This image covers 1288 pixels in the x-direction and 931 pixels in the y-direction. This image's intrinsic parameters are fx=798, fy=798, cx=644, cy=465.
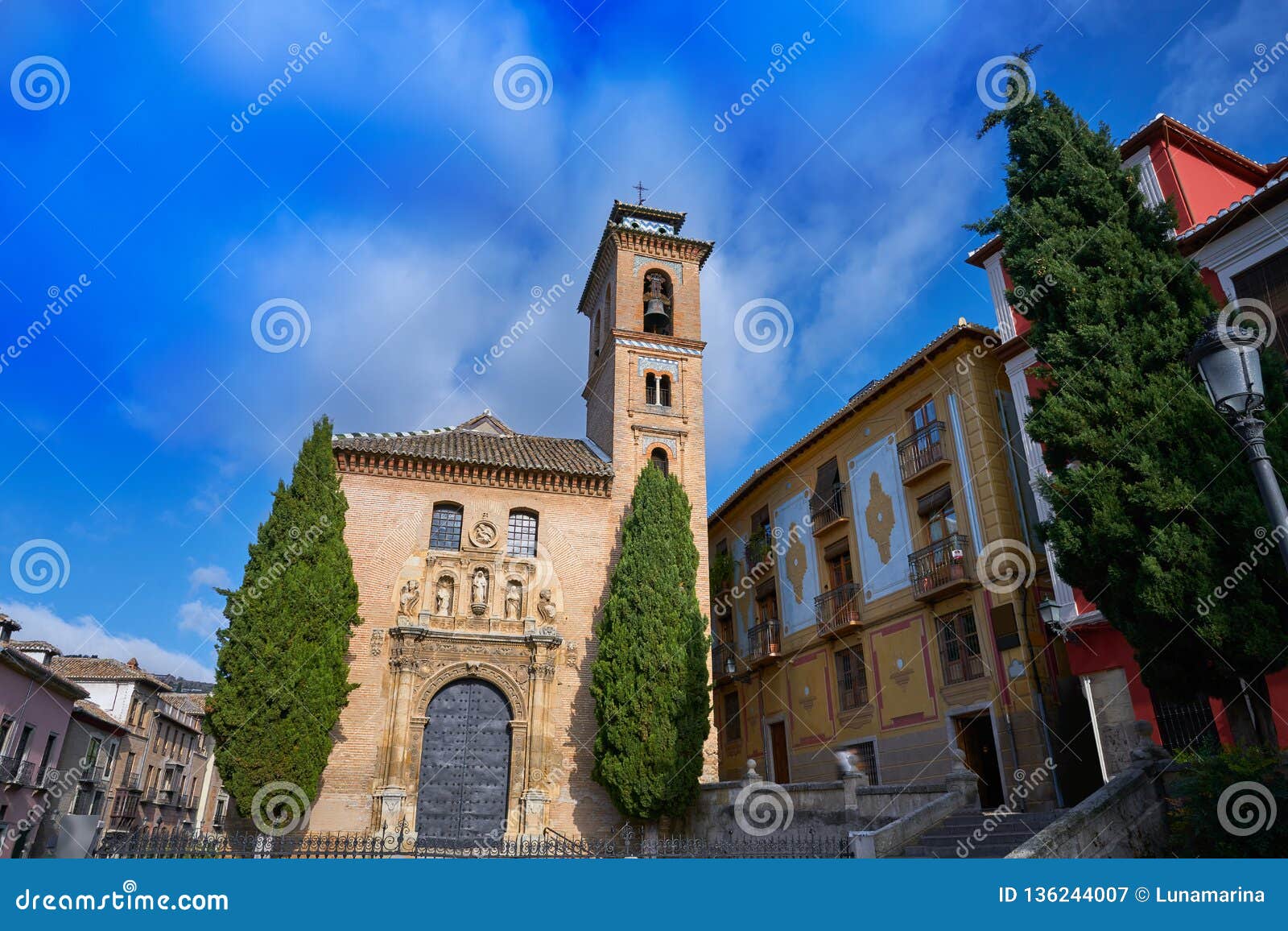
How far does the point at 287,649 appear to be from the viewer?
49.4ft

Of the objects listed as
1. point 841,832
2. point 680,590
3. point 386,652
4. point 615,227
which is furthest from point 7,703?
point 841,832

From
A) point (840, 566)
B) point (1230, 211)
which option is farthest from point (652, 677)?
point (1230, 211)

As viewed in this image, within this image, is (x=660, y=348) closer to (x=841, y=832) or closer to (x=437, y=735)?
(x=437, y=735)

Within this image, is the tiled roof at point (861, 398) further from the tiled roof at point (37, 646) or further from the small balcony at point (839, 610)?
the tiled roof at point (37, 646)

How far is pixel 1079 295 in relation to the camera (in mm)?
9969

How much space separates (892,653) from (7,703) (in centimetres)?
2459

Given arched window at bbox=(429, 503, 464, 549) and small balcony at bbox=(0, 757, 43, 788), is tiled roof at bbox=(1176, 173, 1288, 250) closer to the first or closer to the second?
arched window at bbox=(429, 503, 464, 549)

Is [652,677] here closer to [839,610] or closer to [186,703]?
[839,610]

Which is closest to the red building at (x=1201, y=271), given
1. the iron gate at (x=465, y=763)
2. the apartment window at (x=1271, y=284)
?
the apartment window at (x=1271, y=284)

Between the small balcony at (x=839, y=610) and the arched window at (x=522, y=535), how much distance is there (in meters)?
7.84

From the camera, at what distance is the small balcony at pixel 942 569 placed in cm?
1688

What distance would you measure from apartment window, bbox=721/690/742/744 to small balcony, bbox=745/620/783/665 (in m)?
2.11

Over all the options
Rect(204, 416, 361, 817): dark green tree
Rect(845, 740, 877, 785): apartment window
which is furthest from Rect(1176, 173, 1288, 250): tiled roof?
Rect(204, 416, 361, 817): dark green tree

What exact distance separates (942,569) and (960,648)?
171 centimetres
